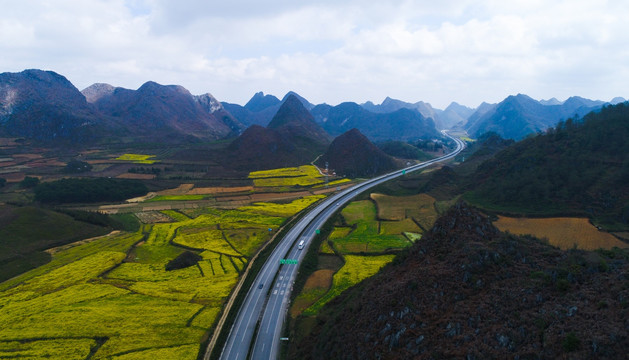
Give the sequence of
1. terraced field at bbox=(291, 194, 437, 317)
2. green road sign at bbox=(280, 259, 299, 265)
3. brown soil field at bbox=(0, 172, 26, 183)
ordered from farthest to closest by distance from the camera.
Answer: brown soil field at bbox=(0, 172, 26, 183)
green road sign at bbox=(280, 259, 299, 265)
terraced field at bbox=(291, 194, 437, 317)

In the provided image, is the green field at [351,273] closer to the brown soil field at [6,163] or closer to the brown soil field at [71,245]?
the brown soil field at [71,245]

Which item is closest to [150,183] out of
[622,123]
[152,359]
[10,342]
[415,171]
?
[10,342]

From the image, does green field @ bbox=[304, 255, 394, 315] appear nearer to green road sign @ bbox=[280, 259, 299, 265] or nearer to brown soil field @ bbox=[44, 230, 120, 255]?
green road sign @ bbox=[280, 259, 299, 265]

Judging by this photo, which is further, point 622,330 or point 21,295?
point 21,295

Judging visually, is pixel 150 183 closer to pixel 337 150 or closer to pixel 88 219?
pixel 88 219

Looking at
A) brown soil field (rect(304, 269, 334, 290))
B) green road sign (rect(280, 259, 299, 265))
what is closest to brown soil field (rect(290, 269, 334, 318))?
brown soil field (rect(304, 269, 334, 290))

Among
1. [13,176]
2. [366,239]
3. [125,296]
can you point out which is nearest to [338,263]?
[366,239]

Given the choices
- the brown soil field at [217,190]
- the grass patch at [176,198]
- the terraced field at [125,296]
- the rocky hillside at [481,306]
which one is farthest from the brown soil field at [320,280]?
the brown soil field at [217,190]
